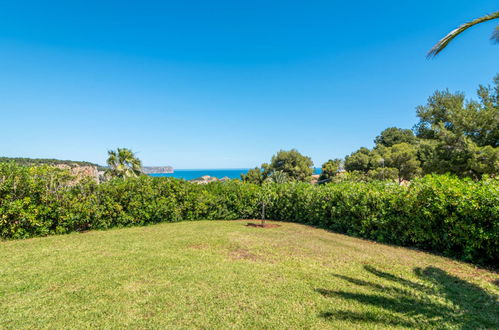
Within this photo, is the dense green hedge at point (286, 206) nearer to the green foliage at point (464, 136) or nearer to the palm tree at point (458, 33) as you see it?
the palm tree at point (458, 33)

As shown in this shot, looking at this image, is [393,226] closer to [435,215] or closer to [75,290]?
[435,215]

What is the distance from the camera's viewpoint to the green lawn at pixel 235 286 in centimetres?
316

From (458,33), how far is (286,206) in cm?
827

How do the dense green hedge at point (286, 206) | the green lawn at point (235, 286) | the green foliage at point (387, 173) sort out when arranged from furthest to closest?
1. the green foliage at point (387, 173)
2. the dense green hedge at point (286, 206)
3. the green lawn at point (235, 286)

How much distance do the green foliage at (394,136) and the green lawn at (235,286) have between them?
57527 millimetres

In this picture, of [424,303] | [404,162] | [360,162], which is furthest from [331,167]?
[424,303]

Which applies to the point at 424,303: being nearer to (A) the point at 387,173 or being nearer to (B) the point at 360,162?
(A) the point at 387,173

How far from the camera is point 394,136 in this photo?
58.4m

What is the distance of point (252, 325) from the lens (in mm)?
3027

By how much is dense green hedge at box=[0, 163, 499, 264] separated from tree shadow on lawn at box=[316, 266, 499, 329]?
1.69 m

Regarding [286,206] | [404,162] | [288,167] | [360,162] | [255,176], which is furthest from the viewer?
[255,176]

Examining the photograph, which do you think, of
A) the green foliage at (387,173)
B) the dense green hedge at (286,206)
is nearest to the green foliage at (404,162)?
the green foliage at (387,173)

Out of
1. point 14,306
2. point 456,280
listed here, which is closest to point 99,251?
point 14,306

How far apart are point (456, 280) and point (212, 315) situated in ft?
14.7
